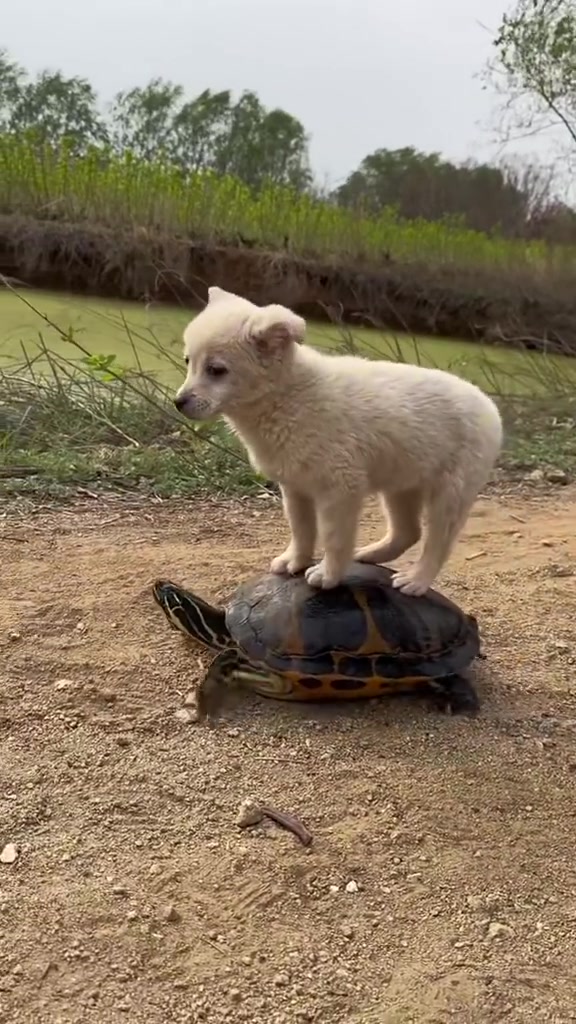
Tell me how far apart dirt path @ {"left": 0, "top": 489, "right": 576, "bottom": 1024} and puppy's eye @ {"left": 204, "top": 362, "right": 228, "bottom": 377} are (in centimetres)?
62

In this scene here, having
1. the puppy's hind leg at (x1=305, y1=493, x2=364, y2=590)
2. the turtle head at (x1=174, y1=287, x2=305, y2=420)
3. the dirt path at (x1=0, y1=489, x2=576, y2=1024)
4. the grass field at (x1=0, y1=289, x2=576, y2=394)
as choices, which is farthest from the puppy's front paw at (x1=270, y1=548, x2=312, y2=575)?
the grass field at (x1=0, y1=289, x2=576, y2=394)

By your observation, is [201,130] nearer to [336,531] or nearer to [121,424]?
[121,424]

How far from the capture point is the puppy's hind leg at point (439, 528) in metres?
1.66

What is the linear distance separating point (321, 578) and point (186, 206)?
15.9 ft

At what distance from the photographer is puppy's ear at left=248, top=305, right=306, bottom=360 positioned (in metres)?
1.46

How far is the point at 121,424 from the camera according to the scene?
371 centimetres

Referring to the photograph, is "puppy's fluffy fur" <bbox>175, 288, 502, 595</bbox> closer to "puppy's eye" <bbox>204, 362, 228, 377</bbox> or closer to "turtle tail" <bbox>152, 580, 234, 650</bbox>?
"puppy's eye" <bbox>204, 362, 228, 377</bbox>

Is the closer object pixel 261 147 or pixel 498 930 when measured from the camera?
pixel 498 930

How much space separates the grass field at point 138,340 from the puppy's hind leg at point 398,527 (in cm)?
285

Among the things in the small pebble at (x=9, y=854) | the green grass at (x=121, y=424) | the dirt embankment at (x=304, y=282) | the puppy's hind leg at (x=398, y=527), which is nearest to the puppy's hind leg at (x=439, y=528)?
the puppy's hind leg at (x=398, y=527)

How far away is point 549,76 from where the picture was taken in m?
7.10

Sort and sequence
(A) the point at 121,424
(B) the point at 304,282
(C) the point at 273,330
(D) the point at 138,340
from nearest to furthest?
(C) the point at 273,330 < (A) the point at 121,424 < (D) the point at 138,340 < (B) the point at 304,282

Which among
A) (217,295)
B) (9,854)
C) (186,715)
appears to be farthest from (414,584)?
(9,854)

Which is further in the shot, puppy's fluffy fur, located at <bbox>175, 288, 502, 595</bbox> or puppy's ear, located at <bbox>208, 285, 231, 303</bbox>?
puppy's ear, located at <bbox>208, 285, 231, 303</bbox>
